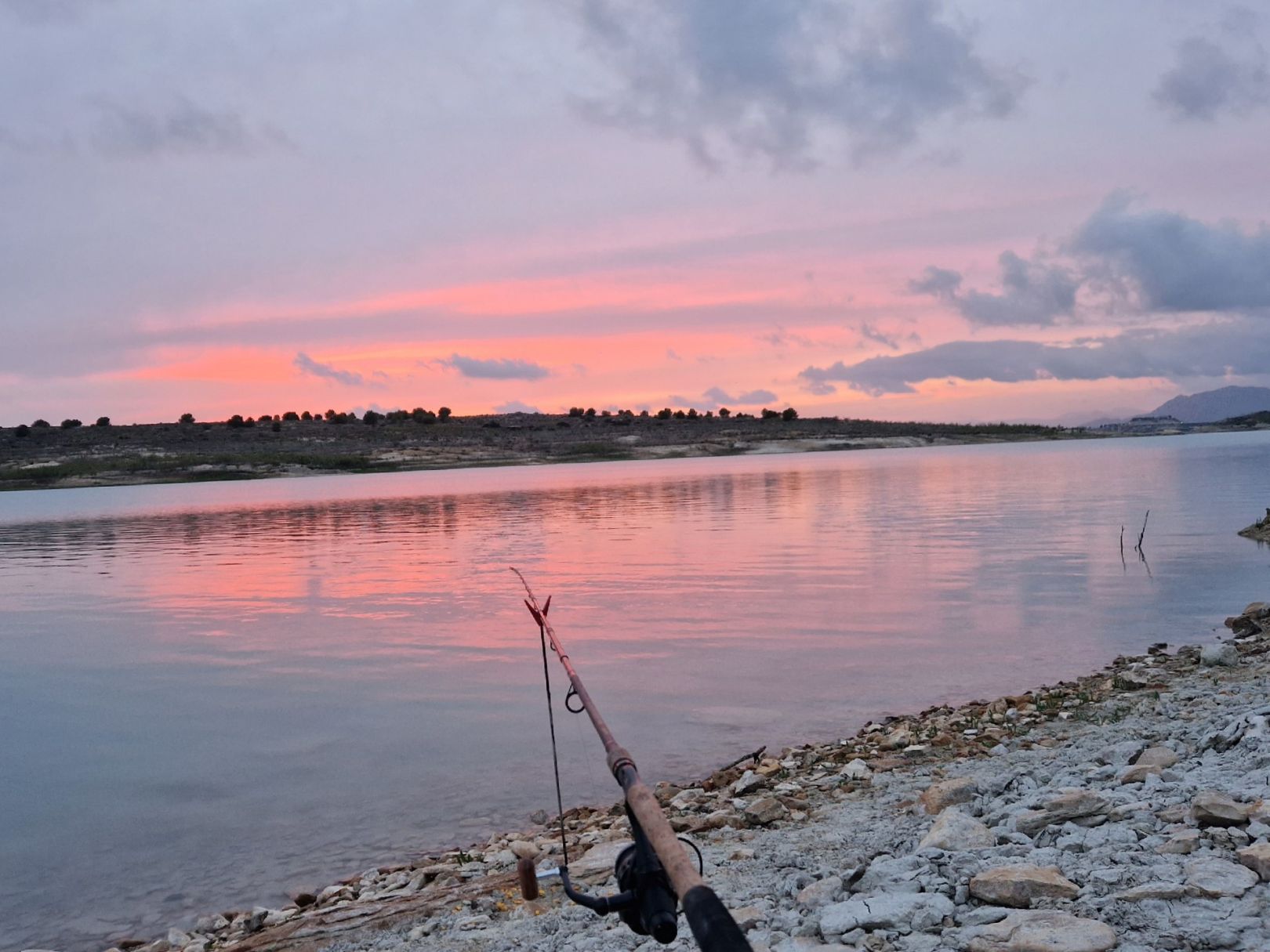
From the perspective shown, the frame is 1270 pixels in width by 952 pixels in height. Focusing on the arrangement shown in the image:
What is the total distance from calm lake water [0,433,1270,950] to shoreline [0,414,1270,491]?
6760 cm

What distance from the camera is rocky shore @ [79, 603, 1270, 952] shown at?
494 centimetres

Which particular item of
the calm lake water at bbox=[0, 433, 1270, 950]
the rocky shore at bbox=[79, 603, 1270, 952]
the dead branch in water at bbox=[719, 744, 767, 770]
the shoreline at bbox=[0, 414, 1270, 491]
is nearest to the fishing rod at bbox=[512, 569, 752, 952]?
the rocky shore at bbox=[79, 603, 1270, 952]

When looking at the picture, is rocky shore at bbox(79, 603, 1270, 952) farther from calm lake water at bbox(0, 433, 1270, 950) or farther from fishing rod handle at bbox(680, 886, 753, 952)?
fishing rod handle at bbox(680, 886, 753, 952)

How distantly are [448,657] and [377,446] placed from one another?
104181 mm

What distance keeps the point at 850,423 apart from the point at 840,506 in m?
114

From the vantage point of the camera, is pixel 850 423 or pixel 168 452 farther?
pixel 850 423

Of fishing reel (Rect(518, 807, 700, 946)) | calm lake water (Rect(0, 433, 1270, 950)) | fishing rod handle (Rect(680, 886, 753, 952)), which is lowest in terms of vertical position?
calm lake water (Rect(0, 433, 1270, 950))

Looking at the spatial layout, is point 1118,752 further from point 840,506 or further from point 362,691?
point 840,506

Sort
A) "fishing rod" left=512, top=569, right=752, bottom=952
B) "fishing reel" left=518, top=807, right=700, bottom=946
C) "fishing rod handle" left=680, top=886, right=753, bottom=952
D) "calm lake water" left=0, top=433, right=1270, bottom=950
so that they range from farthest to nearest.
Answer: "calm lake water" left=0, top=433, right=1270, bottom=950 < "fishing reel" left=518, top=807, right=700, bottom=946 < "fishing rod" left=512, top=569, right=752, bottom=952 < "fishing rod handle" left=680, top=886, right=753, bottom=952

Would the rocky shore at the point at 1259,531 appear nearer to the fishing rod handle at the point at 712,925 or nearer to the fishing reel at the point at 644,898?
the fishing reel at the point at 644,898

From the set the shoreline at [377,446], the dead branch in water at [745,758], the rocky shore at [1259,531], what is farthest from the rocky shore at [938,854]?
the shoreline at [377,446]

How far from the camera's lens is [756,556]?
94.1 ft

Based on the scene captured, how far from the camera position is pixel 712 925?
2.89 meters

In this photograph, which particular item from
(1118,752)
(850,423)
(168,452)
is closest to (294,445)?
(168,452)
